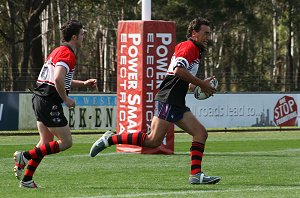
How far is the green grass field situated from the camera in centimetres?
1134

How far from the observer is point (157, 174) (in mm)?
14352

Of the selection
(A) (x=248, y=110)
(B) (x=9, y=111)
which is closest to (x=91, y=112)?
(B) (x=9, y=111)

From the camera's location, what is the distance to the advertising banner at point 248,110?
34.5 metres

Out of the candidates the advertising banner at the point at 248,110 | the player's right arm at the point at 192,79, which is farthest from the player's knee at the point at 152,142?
the advertising banner at the point at 248,110

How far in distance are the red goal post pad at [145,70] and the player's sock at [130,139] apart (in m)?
7.49

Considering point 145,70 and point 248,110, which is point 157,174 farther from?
point 248,110

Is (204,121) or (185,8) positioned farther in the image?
(185,8)

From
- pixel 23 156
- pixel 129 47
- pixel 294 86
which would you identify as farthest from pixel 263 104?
pixel 23 156

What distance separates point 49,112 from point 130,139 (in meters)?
1.35

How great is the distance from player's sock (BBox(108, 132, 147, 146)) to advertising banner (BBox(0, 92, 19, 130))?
19.4 m

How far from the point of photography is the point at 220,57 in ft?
237

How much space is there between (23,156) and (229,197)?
262 cm

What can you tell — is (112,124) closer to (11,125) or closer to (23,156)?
(11,125)

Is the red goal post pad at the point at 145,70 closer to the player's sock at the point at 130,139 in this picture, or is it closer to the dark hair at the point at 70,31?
the player's sock at the point at 130,139
